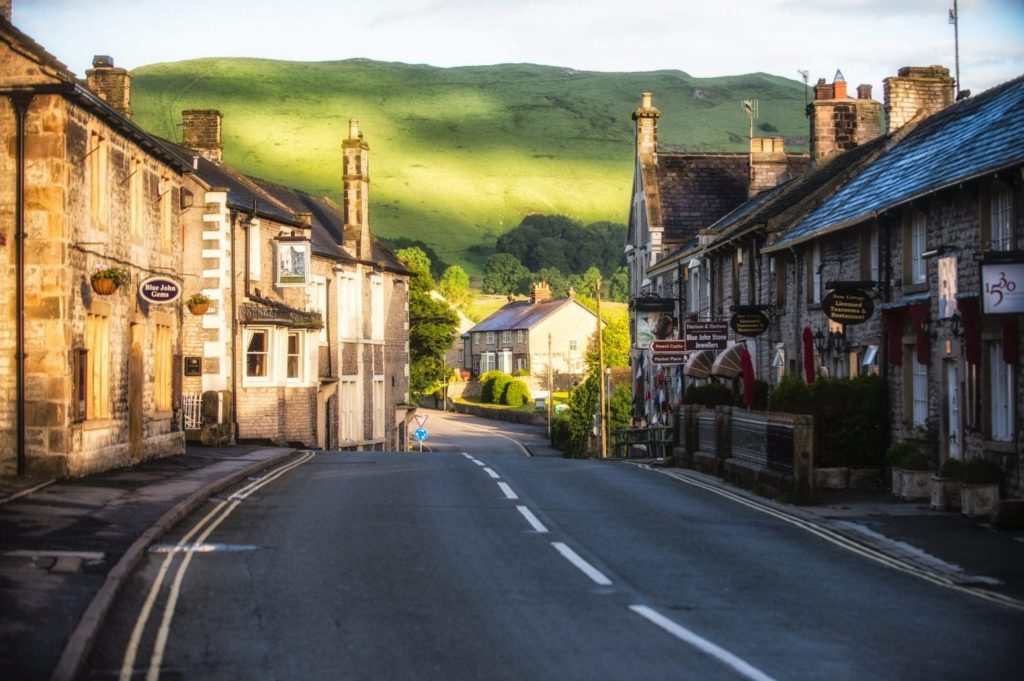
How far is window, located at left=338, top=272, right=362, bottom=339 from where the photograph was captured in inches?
2190

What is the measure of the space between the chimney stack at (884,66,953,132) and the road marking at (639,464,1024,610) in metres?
16.5

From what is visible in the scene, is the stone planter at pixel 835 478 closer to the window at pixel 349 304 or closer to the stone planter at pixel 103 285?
the stone planter at pixel 103 285

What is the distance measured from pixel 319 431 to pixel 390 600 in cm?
3792

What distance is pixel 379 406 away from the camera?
61.7 meters

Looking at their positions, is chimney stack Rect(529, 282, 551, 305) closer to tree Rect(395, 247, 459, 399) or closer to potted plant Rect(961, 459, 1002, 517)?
tree Rect(395, 247, 459, 399)

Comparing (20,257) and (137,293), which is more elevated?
(20,257)

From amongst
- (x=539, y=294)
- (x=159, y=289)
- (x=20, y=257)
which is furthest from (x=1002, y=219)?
(x=539, y=294)

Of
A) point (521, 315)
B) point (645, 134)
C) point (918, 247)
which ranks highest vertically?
point (645, 134)

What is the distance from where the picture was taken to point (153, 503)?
21297mm

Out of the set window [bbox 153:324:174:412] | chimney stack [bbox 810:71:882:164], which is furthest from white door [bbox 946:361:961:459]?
chimney stack [bbox 810:71:882:164]

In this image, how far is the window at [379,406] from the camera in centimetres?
6088

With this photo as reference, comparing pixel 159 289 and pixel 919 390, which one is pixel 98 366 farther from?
pixel 919 390

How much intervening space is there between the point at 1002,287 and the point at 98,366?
1661 centimetres

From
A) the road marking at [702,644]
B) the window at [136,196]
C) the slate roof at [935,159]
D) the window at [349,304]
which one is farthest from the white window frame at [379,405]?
the road marking at [702,644]
